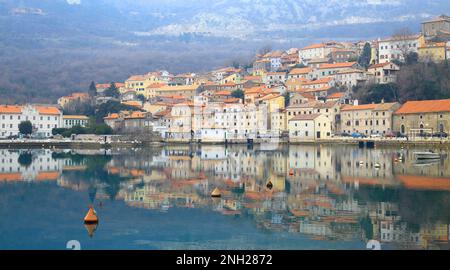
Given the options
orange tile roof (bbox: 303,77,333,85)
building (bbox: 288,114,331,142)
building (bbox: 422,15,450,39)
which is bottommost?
building (bbox: 288,114,331,142)

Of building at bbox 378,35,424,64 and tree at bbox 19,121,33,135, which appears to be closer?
tree at bbox 19,121,33,135

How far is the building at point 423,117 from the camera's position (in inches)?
2047

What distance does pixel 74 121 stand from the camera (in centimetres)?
7200

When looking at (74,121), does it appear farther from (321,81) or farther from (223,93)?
(321,81)

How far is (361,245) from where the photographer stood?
13.2m

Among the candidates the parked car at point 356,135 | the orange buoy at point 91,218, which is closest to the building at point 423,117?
the parked car at point 356,135

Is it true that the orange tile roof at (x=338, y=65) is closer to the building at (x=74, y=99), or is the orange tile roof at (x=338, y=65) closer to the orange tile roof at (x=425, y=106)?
the orange tile roof at (x=425, y=106)

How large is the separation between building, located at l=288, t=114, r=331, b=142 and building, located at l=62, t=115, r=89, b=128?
24.8 m

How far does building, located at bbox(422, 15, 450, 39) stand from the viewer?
7306 cm

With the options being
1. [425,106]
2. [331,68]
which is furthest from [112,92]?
[425,106]

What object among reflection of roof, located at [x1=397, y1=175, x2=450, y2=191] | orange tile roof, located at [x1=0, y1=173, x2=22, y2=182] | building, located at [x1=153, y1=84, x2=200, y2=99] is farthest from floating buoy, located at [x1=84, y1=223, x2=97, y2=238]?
building, located at [x1=153, y1=84, x2=200, y2=99]

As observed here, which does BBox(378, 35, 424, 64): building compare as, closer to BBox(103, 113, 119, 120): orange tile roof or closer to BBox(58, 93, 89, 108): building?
BBox(103, 113, 119, 120): orange tile roof

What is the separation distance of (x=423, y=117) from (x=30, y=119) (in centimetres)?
4040
